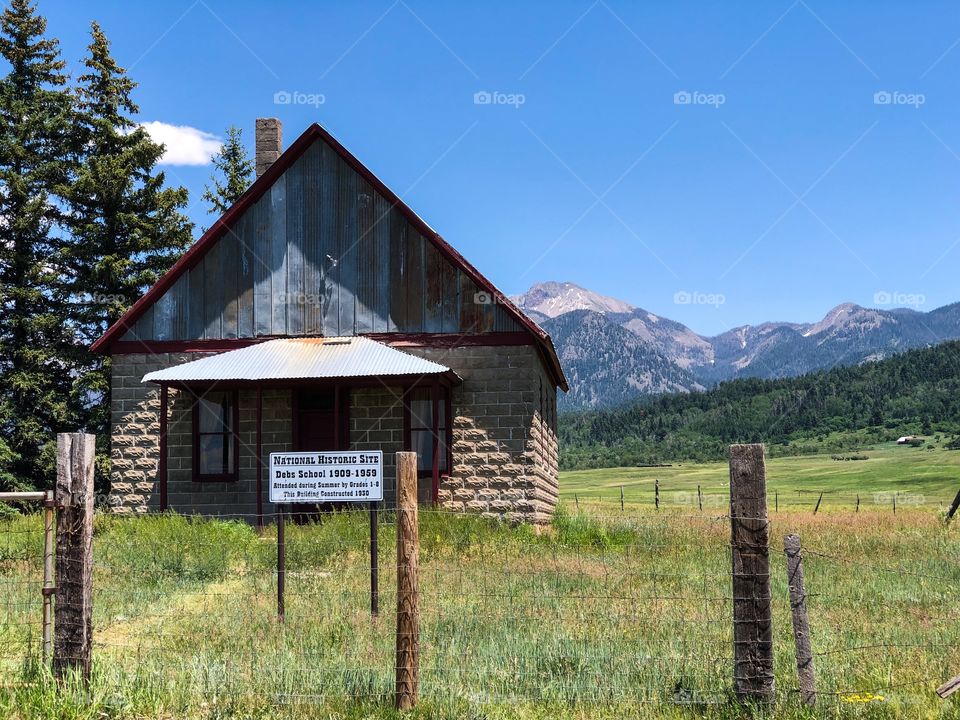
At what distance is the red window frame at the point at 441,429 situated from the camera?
19266mm

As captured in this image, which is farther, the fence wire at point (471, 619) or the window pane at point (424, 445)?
the window pane at point (424, 445)

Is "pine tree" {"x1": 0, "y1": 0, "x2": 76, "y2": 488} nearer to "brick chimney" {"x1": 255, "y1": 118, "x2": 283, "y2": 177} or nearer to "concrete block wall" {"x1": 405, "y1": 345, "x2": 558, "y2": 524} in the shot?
"brick chimney" {"x1": 255, "y1": 118, "x2": 283, "y2": 177}

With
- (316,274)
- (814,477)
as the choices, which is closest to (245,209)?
(316,274)

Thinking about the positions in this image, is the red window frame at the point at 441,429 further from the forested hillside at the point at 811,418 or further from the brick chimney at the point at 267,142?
the forested hillside at the point at 811,418

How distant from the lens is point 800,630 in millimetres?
6934

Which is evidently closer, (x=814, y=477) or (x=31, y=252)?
(x=31, y=252)

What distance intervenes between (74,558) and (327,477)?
9.58ft

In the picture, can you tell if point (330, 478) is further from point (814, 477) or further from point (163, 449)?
point (814, 477)

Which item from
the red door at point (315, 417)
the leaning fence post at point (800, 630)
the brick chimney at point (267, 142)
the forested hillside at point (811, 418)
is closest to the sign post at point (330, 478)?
the leaning fence post at point (800, 630)

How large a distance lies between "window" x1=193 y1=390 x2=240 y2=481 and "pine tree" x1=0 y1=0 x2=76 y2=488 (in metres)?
9.62

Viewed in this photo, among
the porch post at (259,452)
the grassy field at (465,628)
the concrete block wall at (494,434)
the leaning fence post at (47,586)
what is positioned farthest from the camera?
the concrete block wall at (494,434)

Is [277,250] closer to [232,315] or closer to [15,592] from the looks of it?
[232,315]

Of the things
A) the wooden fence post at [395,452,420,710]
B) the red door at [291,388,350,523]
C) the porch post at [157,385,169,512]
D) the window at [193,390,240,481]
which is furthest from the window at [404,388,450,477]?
the wooden fence post at [395,452,420,710]

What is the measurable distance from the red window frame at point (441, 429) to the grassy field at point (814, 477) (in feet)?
184
